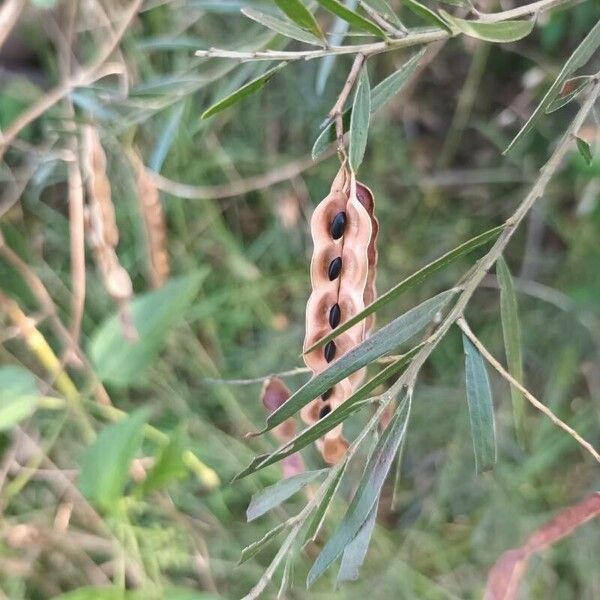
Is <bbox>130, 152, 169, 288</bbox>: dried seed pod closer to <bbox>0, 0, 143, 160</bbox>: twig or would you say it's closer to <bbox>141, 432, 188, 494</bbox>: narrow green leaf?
<bbox>0, 0, 143, 160</bbox>: twig

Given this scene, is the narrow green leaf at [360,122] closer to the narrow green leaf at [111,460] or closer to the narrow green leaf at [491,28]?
the narrow green leaf at [491,28]

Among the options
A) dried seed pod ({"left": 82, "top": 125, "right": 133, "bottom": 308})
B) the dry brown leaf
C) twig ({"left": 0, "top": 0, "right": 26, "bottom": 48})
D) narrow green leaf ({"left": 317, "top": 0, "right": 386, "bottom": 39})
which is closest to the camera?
narrow green leaf ({"left": 317, "top": 0, "right": 386, "bottom": 39})

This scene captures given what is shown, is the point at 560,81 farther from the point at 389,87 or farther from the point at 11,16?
the point at 11,16

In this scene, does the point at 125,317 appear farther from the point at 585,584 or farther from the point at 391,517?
the point at 585,584

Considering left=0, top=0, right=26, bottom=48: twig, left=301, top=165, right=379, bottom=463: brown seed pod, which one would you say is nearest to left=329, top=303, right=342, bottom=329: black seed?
left=301, top=165, right=379, bottom=463: brown seed pod

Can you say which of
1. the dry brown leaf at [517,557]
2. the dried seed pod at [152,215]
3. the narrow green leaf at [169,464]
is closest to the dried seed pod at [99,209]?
the dried seed pod at [152,215]

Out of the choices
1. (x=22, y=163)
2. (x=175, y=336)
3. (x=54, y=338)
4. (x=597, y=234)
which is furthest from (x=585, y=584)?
(x=22, y=163)

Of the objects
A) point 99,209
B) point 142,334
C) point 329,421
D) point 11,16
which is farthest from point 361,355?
point 11,16
